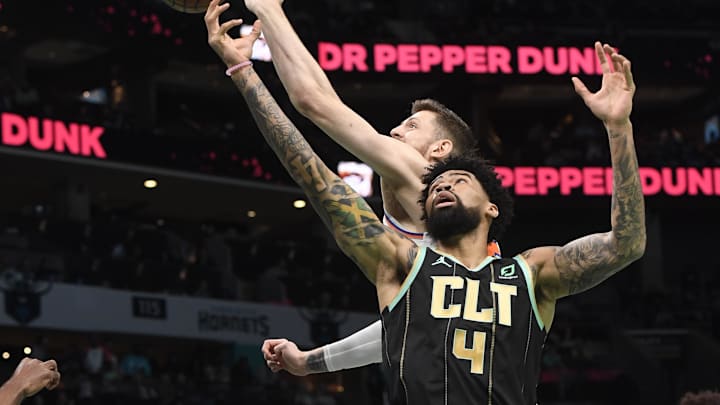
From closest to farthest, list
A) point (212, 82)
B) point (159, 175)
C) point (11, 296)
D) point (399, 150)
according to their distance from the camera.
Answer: point (399, 150) → point (11, 296) → point (159, 175) → point (212, 82)

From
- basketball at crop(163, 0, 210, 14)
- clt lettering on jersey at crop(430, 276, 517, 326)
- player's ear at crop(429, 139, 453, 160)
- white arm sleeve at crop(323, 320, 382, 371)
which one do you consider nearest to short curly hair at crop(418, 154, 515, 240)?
clt lettering on jersey at crop(430, 276, 517, 326)

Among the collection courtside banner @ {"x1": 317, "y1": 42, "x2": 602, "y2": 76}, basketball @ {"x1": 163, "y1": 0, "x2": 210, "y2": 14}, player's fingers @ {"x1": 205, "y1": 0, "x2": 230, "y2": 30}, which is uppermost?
courtside banner @ {"x1": 317, "y1": 42, "x2": 602, "y2": 76}

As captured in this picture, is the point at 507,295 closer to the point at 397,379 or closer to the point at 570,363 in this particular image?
the point at 397,379

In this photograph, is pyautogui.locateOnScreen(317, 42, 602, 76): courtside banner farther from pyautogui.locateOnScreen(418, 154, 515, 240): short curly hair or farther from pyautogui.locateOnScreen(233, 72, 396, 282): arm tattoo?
pyautogui.locateOnScreen(233, 72, 396, 282): arm tattoo

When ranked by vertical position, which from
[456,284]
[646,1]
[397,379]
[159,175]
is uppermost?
[646,1]

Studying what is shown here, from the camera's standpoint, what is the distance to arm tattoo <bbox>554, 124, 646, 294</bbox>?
4.90 m

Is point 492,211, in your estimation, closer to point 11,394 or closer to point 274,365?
point 274,365

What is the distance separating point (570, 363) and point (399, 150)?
22.9 metres

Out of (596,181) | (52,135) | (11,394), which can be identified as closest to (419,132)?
(11,394)

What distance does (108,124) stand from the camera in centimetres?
2956

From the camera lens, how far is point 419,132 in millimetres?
6219

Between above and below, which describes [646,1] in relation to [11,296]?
above

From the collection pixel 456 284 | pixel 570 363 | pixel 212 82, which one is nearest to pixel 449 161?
pixel 456 284

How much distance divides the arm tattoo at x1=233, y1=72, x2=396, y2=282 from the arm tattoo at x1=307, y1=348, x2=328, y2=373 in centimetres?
116
